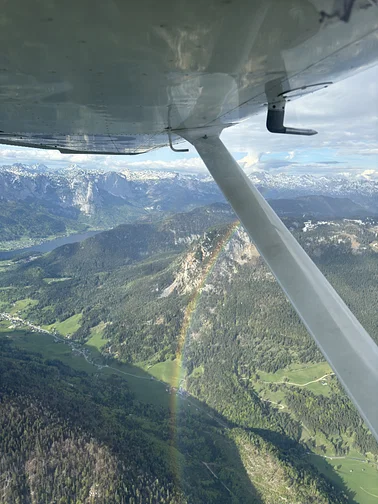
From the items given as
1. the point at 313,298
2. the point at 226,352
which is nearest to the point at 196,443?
the point at 226,352

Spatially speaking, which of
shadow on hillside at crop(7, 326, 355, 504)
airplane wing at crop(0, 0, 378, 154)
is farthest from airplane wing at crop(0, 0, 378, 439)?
shadow on hillside at crop(7, 326, 355, 504)

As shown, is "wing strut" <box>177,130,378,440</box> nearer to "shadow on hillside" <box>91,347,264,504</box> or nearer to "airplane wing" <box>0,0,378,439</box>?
"airplane wing" <box>0,0,378,439</box>

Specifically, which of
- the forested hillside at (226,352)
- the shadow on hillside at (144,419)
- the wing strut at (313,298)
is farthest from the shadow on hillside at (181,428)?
the wing strut at (313,298)

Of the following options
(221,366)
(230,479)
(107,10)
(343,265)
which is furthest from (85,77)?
(343,265)

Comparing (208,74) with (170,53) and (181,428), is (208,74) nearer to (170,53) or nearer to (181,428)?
(170,53)

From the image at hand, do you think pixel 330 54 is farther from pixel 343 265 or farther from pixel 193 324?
pixel 343 265

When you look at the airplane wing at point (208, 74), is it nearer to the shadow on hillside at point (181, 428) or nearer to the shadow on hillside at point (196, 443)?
the shadow on hillside at point (181, 428)
